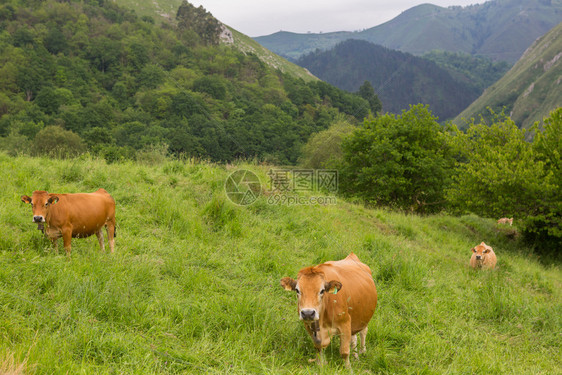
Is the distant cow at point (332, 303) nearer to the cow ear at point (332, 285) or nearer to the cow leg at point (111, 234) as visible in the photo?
the cow ear at point (332, 285)

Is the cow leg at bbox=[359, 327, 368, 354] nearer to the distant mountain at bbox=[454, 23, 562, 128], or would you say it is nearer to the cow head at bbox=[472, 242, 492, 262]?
the cow head at bbox=[472, 242, 492, 262]

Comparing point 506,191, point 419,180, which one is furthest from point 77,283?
point 419,180

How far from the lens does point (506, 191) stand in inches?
603

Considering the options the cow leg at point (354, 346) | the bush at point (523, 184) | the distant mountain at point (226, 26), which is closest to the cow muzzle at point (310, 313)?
the cow leg at point (354, 346)

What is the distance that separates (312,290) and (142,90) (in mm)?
100602

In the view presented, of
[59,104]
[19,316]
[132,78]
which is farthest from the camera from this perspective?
[132,78]

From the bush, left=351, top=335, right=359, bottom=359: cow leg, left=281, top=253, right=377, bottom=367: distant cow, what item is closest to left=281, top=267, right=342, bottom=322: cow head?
left=281, top=253, right=377, bottom=367: distant cow

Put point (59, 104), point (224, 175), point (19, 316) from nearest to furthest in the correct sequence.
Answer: point (19, 316) → point (224, 175) → point (59, 104)

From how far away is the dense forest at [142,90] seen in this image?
64.3 m

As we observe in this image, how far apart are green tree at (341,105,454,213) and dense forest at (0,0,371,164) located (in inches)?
1030

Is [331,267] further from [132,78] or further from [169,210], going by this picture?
[132,78]

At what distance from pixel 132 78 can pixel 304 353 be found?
107996 millimetres

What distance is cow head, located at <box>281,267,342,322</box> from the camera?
11.5 ft

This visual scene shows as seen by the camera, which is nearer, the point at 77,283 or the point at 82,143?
the point at 77,283
